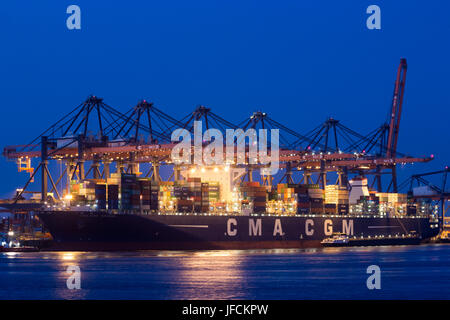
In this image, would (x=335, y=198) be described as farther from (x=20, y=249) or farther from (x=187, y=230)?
(x=20, y=249)

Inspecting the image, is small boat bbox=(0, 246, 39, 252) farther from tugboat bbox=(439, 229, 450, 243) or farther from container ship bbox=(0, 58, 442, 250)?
tugboat bbox=(439, 229, 450, 243)

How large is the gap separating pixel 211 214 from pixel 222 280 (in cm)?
3440

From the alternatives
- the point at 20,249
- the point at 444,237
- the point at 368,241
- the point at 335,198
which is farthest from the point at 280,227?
the point at 444,237

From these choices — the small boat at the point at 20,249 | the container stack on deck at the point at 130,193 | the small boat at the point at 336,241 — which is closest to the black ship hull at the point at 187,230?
the small boat at the point at 336,241

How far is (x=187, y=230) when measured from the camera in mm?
70562

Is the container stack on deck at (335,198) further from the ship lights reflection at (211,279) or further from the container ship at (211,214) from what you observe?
the ship lights reflection at (211,279)

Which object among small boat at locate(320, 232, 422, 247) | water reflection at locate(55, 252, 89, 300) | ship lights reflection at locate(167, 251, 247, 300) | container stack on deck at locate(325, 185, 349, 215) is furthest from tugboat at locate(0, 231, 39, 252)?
container stack on deck at locate(325, 185, 349, 215)

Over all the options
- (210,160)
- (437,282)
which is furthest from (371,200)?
(437,282)

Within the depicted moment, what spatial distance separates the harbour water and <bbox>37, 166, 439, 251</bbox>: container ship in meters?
12.1

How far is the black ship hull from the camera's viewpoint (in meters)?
66.1

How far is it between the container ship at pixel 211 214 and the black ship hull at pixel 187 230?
0.08 metres

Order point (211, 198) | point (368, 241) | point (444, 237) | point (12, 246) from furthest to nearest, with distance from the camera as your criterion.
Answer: point (444, 237) < point (368, 241) < point (12, 246) < point (211, 198)
